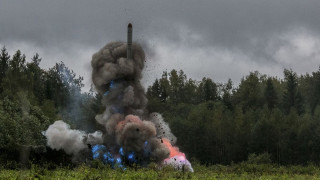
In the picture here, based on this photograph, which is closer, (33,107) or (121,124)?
(121,124)

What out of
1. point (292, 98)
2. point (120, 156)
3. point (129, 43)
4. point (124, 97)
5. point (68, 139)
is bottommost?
point (120, 156)

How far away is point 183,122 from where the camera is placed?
103 m

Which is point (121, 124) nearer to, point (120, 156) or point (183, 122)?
point (120, 156)

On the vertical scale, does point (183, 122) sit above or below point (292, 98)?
below

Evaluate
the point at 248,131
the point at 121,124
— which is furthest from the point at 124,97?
the point at 248,131

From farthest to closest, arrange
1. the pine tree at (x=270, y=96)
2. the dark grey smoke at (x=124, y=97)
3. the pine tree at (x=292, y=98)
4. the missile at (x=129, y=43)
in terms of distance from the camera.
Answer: the pine tree at (x=270, y=96) < the pine tree at (x=292, y=98) < the missile at (x=129, y=43) < the dark grey smoke at (x=124, y=97)

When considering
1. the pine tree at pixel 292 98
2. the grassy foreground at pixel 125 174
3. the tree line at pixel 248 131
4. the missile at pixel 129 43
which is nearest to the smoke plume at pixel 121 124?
the missile at pixel 129 43

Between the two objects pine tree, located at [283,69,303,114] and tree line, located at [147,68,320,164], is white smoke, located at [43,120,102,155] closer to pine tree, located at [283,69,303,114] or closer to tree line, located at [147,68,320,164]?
tree line, located at [147,68,320,164]

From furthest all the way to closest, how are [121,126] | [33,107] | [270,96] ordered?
[270,96], [33,107], [121,126]

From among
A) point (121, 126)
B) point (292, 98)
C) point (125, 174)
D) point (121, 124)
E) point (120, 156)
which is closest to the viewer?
point (125, 174)

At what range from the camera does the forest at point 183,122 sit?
66188 millimetres

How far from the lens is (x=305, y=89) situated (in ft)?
483

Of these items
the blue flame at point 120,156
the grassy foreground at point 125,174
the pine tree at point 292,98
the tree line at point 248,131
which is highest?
the pine tree at point 292,98

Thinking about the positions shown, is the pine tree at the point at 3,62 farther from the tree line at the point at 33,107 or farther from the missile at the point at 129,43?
the missile at the point at 129,43
